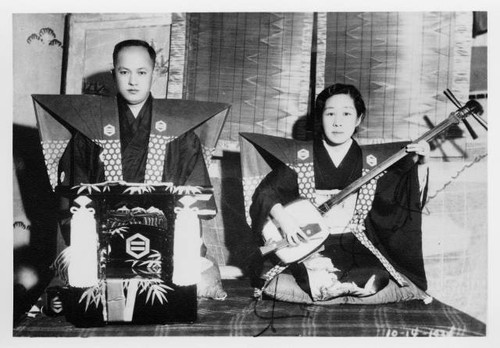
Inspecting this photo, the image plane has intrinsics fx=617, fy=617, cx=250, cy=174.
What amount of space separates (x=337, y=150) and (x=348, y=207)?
264 millimetres

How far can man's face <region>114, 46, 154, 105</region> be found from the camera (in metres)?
2.77

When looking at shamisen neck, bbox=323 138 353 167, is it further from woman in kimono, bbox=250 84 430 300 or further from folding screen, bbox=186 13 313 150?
folding screen, bbox=186 13 313 150

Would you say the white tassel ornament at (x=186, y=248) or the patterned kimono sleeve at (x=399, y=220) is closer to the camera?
the white tassel ornament at (x=186, y=248)

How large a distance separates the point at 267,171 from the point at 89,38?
1041 mm

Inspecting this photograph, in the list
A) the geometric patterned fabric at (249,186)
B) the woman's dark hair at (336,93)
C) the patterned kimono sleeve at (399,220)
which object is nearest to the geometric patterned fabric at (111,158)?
the geometric patterned fabric at (249,186)

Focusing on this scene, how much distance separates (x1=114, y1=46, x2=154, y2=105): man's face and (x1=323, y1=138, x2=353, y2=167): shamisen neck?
87 centimetres

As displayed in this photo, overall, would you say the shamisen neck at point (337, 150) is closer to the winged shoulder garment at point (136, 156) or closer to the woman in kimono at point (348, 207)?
the woman in kimono at point (348, 207)

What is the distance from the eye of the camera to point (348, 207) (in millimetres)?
2787

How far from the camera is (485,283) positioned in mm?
2805

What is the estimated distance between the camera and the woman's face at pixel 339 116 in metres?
2.78

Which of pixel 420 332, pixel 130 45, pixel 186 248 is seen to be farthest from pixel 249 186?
pixel 420 332

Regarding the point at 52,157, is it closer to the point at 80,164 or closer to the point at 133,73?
the point at 80,164

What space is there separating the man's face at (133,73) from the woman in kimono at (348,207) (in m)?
0.69

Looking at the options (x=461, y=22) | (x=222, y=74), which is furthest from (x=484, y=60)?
(x=222, y=74)
